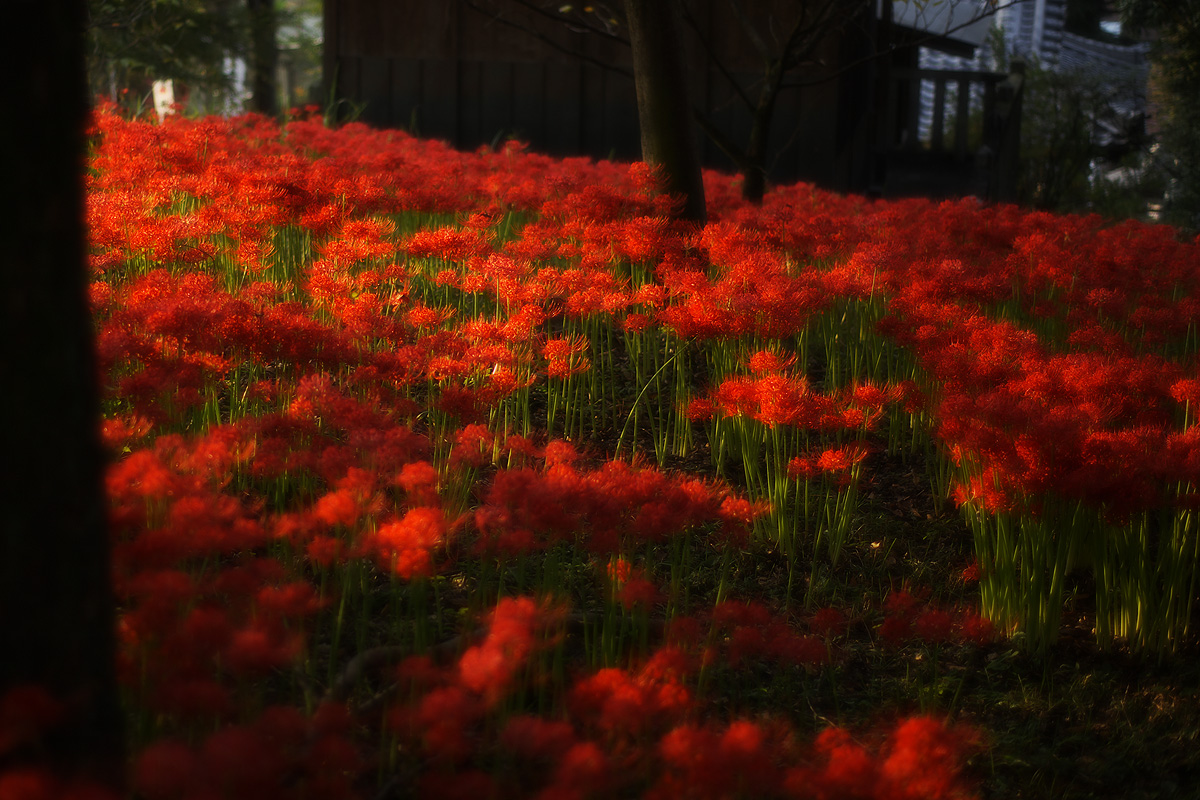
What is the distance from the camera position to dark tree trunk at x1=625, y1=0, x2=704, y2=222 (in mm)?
5309

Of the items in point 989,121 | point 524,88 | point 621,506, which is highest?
point 524,88

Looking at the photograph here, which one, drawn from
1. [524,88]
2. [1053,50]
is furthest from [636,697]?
[1053,50]

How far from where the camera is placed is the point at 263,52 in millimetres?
14922

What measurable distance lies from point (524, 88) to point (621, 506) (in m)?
9.38

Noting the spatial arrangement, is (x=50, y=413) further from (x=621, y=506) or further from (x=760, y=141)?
(x=760, y=141)

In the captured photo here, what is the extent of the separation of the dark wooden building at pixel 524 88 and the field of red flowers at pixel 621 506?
17.0 ft

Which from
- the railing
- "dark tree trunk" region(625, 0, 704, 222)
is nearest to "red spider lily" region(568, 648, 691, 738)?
"dark tree trunk" region(625, 0, 704, 222)

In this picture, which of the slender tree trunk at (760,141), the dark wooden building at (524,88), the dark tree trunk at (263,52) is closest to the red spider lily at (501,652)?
the slender tree trunk at (760,141)

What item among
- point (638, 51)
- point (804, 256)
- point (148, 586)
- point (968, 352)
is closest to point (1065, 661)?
point (968, 352)

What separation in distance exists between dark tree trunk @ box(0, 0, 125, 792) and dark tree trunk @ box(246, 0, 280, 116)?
555 inches

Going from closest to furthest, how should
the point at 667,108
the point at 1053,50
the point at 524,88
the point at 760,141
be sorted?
the point at 667,108 → the point at 760,141 → the point at 524,88 → the point at 1053,50

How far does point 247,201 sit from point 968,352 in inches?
121

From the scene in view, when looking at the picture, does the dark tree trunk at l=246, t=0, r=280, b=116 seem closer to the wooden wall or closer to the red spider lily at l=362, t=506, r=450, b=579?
the wooden wall

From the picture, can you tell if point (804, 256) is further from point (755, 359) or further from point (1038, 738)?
point (1038, 738)
